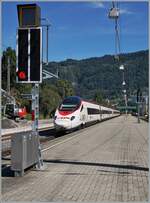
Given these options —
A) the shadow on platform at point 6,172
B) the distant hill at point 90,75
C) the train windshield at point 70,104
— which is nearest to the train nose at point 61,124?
the train windshield at point 70,104

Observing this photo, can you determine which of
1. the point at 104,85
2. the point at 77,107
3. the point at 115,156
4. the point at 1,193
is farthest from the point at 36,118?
the point at 104,85

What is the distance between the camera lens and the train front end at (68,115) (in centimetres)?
3509

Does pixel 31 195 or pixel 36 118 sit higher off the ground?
pixel 36 118

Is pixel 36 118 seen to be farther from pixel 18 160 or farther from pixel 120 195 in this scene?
pixel 120 195

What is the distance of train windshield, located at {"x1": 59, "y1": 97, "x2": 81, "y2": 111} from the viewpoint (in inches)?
1446

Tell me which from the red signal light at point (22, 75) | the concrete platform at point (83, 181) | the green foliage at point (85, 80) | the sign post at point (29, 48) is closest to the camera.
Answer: the concrete platform at point (83, 181)

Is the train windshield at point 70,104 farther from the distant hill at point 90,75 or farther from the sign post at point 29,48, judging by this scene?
the distant hill at point 90,75

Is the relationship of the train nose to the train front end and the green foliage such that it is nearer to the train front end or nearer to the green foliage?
the train front end

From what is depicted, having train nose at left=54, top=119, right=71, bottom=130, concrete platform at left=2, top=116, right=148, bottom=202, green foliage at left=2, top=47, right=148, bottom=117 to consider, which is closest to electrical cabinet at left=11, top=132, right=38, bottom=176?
concrete platform at left=2, top=116, right=148, bottom=202

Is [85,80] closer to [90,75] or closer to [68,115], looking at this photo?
[90,75]

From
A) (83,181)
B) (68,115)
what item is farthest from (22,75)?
(68,115)

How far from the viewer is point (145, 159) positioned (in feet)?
55.0

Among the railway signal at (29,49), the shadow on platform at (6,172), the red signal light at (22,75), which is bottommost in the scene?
the shadow on platform at (6,172)

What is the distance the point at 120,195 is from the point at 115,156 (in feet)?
27.0
